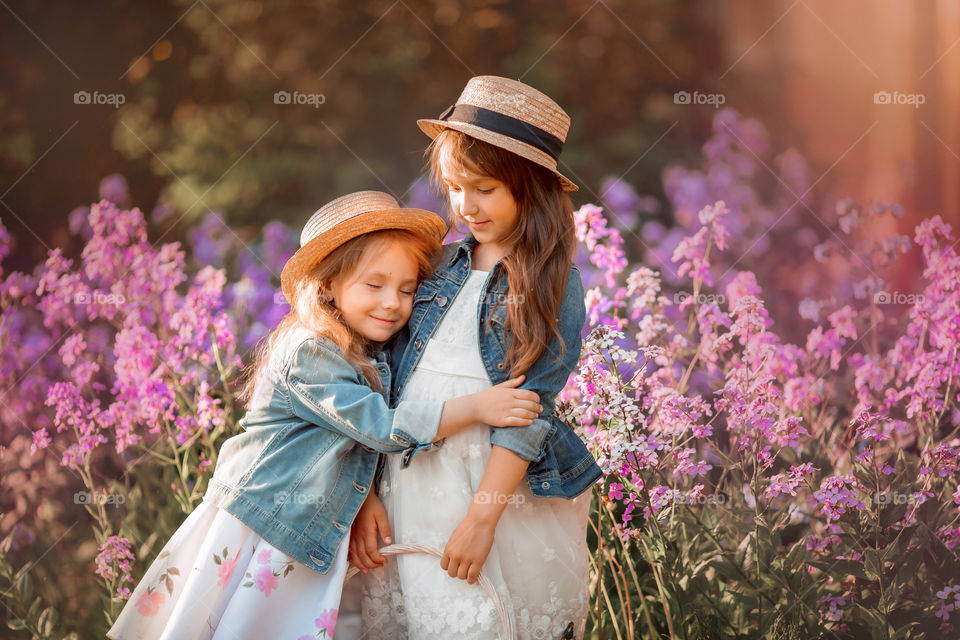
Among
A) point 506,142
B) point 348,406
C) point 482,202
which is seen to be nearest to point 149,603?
point 348,406

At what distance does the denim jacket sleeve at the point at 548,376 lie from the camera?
1.95 m

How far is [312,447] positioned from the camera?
2076mm

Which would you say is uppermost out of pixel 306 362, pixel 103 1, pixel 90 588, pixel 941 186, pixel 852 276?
pixel 103 1

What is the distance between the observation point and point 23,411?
330cm

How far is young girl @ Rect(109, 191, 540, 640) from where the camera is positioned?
77.5 inches

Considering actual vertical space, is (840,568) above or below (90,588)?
above

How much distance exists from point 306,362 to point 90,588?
1.78m

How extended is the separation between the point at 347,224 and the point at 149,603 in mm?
1066

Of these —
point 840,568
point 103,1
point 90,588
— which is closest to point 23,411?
point 90,588

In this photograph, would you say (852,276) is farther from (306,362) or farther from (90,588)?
(90,588)

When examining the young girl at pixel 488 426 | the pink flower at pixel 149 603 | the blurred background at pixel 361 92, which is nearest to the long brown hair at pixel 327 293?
the young girl at pixel 488 426

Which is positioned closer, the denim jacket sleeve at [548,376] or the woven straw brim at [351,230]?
the denim jacket sleeve at [548,376]

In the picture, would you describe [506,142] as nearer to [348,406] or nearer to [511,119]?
[511,119]

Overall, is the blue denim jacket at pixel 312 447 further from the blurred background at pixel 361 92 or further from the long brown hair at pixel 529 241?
the blurred background at pixel 361 92
